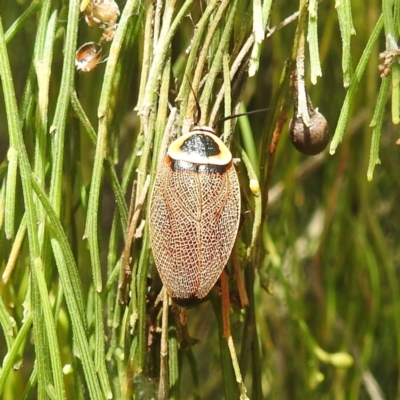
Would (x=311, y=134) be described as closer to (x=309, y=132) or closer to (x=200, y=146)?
(x=309, y=132)

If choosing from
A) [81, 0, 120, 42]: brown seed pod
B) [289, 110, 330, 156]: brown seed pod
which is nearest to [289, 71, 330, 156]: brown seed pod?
[289, 110, 330, 156]: brown seed pod

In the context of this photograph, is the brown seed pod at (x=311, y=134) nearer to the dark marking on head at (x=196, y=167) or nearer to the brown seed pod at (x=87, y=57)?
the dark marking on head at (x=196, y=167)

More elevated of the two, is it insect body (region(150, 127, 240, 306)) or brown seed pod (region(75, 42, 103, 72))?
brown seed pod (region(75, 42, 103, 72))

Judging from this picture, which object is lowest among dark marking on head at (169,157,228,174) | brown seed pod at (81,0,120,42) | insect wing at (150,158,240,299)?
insect wing at (150,158,240,299)

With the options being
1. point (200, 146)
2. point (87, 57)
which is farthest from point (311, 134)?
point (87, 57)

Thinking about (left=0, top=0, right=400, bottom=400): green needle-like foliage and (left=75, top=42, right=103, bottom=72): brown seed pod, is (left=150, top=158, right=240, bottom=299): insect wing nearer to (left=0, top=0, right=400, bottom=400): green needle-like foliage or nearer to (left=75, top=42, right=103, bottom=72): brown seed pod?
(left=0, top=0, right=400, bottom=400): green needle-like foliage

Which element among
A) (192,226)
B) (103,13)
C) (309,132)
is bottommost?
(192,226)

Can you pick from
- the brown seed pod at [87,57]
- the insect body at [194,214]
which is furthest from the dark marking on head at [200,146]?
the brown seed pod at [87,57]
